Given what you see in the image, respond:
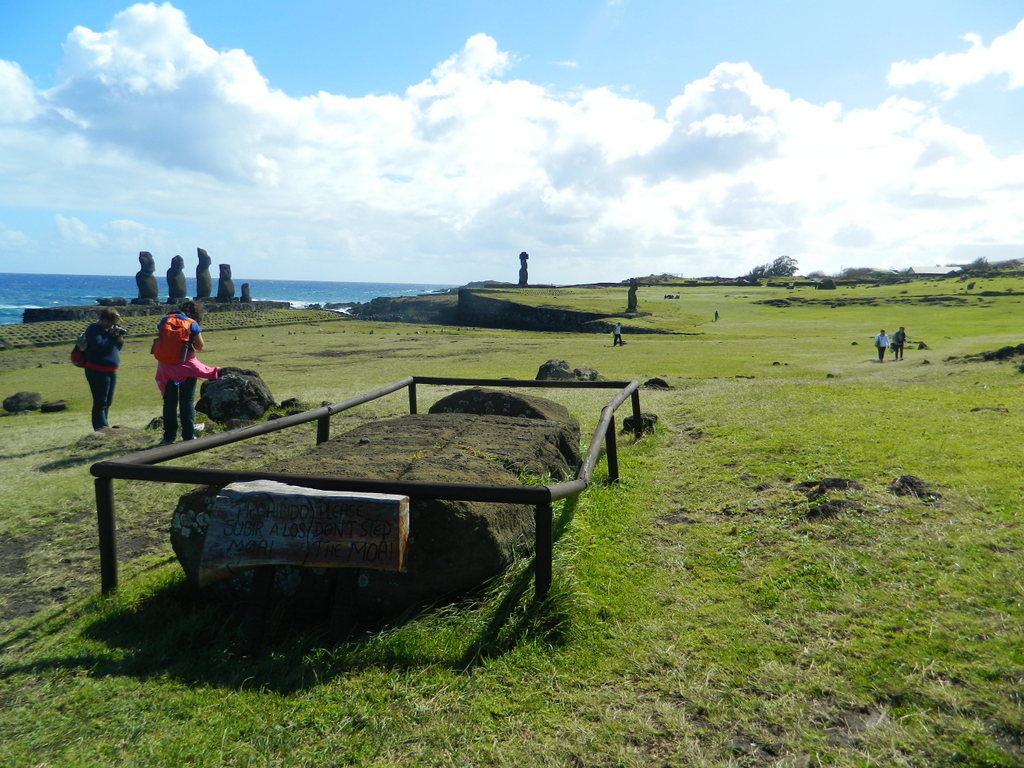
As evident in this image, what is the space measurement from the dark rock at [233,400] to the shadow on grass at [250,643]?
356 inches

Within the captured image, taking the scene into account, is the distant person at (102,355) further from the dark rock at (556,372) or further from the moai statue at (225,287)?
the moai statue at (225,287)

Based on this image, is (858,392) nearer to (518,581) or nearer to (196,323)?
(518,581)

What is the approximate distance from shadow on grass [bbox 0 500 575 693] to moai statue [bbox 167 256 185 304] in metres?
68.4

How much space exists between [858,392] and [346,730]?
13.5m

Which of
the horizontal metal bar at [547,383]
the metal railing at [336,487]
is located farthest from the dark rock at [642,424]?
the metal railing at [336,487]

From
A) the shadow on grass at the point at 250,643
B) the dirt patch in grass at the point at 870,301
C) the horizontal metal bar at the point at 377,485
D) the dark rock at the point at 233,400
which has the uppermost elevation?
the dirt patch in grass at the point at 870,301

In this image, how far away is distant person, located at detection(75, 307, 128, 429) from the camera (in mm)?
11305

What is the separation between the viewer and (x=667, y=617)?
15.0 feet

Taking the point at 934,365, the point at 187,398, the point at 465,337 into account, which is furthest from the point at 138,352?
the point at 934,365

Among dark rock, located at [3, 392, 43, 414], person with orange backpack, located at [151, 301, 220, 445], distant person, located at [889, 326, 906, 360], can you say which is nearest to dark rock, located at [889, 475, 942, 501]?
person with orange backpack, located at [151, 301, 220, 445]

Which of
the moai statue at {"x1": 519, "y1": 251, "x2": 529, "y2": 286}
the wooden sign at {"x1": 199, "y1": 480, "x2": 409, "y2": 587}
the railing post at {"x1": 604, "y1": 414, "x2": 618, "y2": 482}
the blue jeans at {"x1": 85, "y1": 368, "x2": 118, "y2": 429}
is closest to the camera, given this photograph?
the wooden sign at {"x1": 199, "y1": 480, "x2": 409, "y2": 587}

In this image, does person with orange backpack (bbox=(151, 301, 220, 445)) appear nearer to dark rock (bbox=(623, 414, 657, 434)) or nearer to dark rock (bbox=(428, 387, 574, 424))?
dark rock (bbox=(428, 387, 574, 424))

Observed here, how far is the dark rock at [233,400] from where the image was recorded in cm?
1364

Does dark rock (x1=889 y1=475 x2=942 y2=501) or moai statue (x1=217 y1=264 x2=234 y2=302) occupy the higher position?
moai statue (x1=217 y1=264 x2=234 y2=302)
